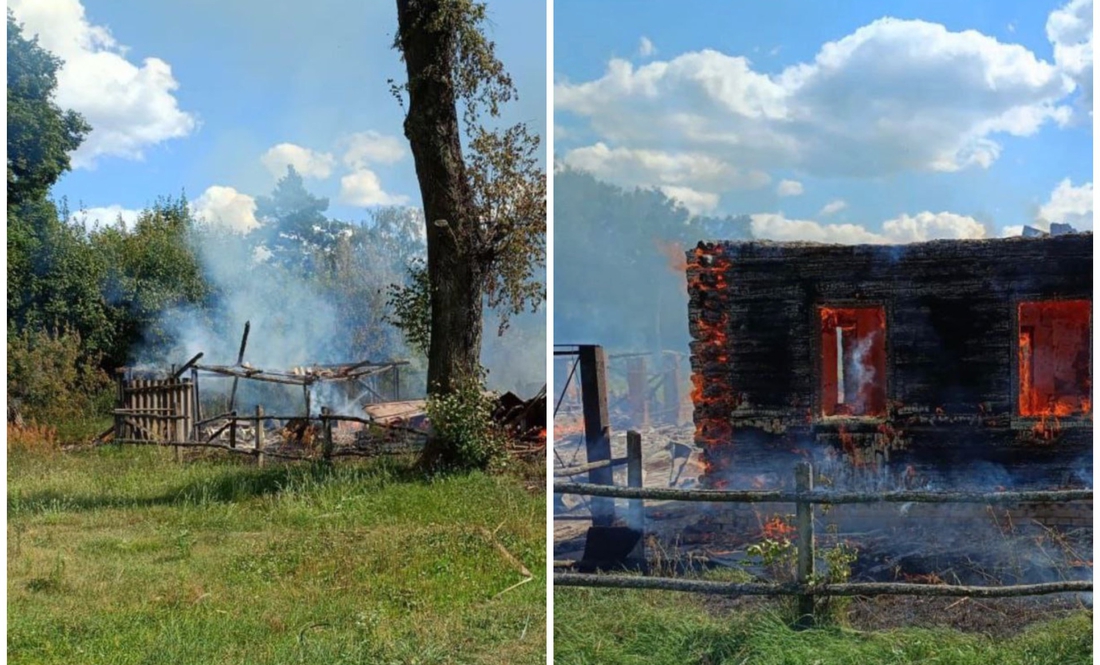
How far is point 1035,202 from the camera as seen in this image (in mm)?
3699

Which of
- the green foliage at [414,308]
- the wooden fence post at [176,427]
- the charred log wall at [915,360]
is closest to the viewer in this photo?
the charred log wall at [915,360]

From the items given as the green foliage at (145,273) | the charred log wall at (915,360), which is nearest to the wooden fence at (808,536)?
the charred log wall at (915,360)

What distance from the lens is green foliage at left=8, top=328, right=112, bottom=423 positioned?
12.1 ft

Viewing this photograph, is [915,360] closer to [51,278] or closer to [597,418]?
[597,418]

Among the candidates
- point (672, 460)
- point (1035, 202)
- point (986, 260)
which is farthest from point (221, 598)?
point (1035, 202)

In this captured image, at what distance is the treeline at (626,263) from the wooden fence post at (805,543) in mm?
644

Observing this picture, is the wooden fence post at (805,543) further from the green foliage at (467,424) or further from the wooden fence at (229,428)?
the wooden fence at (229,428)

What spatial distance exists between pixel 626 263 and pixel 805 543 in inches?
48.2

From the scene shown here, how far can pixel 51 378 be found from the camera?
12.2ft

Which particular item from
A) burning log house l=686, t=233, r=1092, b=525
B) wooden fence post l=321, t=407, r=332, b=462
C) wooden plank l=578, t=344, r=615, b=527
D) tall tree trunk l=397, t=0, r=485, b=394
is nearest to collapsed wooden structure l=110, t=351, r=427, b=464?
wooden fence post l=321, t=407, r=332, b=462

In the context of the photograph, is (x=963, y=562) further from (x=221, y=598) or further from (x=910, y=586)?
(x=221, y=598)

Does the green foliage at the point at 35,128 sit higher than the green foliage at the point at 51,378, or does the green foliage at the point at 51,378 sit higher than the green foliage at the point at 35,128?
the green foliage at the point at 35,128

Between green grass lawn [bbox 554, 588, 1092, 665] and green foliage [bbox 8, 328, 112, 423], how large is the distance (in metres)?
1.97

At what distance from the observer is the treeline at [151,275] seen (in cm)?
371
